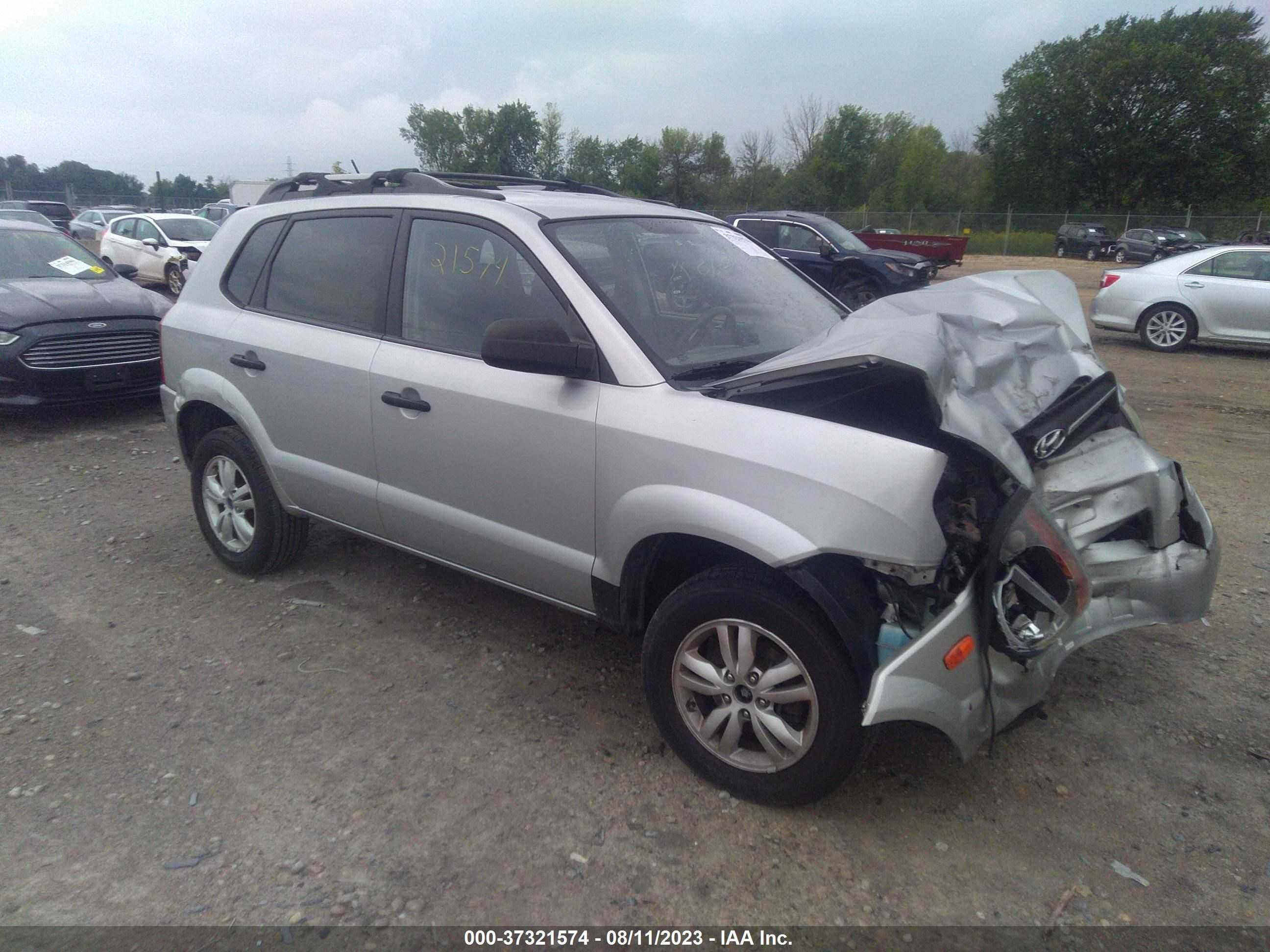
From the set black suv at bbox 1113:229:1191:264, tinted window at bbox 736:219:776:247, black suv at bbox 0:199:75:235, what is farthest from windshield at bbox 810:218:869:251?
black suv at bbox 0:199:75:235

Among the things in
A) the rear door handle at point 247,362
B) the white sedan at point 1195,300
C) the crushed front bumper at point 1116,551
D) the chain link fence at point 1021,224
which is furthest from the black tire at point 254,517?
the chain link fence at point 1021,224

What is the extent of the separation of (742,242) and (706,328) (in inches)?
34.9

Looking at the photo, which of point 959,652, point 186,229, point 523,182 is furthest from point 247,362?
point 186,229

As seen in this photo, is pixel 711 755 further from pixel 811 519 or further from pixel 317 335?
pixel 317 335

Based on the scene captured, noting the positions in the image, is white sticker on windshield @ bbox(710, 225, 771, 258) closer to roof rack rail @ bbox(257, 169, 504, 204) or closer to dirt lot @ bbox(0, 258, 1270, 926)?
roof rack rail @ bbox(257, 169, 504, 204)

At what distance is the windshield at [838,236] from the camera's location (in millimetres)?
16109

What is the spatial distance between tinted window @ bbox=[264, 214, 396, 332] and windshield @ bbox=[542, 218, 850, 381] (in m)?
0.86

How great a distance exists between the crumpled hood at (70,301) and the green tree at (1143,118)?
59.2 meters

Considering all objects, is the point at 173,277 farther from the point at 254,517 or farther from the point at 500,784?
the point at 500,784

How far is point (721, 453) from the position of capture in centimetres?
268

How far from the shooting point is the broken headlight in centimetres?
259

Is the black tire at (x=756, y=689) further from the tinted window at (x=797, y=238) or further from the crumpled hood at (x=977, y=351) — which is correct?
the tinted window at (x=797, y=238)

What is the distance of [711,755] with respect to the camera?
2.87 meters

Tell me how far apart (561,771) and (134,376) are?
20.9ft
